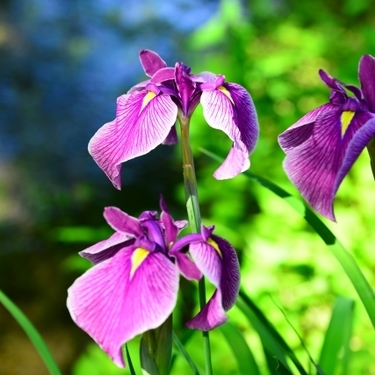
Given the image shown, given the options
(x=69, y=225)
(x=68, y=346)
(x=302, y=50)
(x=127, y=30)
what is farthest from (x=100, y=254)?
(x=127, y=30)

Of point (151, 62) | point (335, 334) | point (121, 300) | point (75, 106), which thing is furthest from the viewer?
point (75, 106)

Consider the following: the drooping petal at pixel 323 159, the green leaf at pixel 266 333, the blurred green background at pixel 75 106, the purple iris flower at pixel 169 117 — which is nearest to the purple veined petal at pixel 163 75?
the purple iris flower at pixel 169 117

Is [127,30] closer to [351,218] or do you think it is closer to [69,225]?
[69,225]

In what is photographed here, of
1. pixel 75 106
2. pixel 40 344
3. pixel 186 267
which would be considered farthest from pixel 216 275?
pixel 75 106

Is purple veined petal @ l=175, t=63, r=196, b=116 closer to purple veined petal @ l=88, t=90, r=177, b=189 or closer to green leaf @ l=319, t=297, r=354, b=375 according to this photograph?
purple veined petal @ l=88, t=90, r=177, b=189

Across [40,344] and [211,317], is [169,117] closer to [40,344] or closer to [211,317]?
[211,317]

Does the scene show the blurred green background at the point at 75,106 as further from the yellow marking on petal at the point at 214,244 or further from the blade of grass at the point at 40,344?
the yellow marking on petal at the point at 214,244
